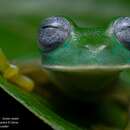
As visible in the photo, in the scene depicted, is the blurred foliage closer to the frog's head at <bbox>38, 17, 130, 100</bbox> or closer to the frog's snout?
the frog's head at <bbox>38, 17, 130, 100</bbox>

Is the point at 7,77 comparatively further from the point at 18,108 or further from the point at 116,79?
the point at 116,79

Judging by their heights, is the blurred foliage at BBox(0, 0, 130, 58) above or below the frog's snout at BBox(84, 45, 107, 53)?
below

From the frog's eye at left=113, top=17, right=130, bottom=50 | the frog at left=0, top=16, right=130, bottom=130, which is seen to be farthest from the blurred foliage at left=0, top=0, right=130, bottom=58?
the frog's eye at left=113, top=17, right=130, bottom=50

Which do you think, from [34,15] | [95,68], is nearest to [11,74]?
[95,68]

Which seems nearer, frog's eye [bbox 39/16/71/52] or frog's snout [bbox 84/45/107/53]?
frog's snout [bbox 84/45/107/53]

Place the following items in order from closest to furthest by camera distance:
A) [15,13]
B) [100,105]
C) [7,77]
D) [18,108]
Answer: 1. [7,77]
2. [18,108]
3. [100,105]
4. [15,13]

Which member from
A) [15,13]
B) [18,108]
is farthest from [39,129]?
[15,13]

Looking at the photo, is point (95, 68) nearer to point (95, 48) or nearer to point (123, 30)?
point (95, 48)
